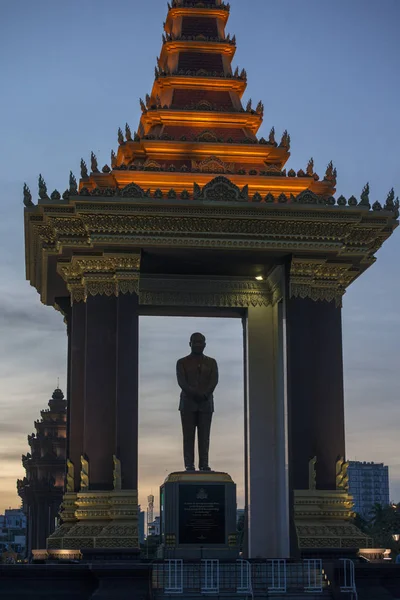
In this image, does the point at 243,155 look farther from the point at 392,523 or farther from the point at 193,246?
the point at 392,523

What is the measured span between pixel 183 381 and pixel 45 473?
50.2 metres

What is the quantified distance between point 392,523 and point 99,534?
63409 millimetres

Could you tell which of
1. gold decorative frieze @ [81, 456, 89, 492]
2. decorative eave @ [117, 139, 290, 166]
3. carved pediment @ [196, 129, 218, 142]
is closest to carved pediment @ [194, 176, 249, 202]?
decorative eave @ [117, 139, 290, 166]

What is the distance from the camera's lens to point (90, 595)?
927 inches

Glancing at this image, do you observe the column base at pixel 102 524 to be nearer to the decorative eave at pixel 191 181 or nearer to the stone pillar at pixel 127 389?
the stone pillar at pixel 127 389

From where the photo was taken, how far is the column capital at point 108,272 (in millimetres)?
28469

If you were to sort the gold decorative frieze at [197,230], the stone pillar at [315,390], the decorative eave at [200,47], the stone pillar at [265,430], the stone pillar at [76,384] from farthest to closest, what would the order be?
the decorative eave at [200,47] → the stone pillar at [265,430] → the stone pillar at [76,384] → the gold decorative frieze at [197,230] → the stone pillar at [315,390]

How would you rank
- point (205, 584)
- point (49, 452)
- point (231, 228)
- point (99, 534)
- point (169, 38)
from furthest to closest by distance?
point (49, 452), point (169, 38), point (231, 228), point (99, 534), point (205, 584)

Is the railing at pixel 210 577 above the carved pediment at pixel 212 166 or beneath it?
beneath

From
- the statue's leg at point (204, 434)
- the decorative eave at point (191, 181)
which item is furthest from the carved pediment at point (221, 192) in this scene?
the statue's leg at point (204, 434)

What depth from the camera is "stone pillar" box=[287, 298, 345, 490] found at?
28.0 metres

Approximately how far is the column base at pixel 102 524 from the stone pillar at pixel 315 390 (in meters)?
3.69

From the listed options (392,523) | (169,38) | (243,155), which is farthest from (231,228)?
(392,523)

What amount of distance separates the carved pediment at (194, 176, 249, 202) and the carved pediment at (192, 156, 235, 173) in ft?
5.33
